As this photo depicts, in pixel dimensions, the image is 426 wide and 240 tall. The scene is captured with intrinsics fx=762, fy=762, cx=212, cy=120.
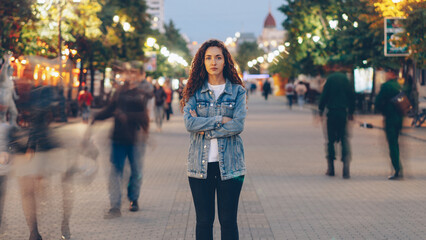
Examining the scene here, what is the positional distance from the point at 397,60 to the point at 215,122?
2576 centimetres

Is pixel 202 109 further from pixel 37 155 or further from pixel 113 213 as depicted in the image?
pixel 113 213

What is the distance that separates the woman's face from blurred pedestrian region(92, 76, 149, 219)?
3.79 meters

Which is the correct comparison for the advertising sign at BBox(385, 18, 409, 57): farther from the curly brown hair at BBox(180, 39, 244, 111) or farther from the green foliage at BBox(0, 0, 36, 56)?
the curly brown hair at BBox(180, 39, 244, 111)

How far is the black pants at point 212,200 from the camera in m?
5.05

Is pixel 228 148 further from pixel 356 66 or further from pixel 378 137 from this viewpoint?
pixel 356 66

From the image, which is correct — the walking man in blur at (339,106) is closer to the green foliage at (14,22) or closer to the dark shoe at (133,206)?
the dark shoe at (133,206)

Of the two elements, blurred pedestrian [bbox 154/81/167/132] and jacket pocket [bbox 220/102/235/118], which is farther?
blurred pedestrian [bbox 154/81/167/132]

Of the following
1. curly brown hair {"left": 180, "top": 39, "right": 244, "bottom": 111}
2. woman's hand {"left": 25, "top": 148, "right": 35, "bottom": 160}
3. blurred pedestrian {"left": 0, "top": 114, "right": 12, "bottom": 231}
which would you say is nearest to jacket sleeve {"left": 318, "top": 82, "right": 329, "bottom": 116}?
woman's hand {"left": 25, "top": 148, "right": 35, "bottom": 160}

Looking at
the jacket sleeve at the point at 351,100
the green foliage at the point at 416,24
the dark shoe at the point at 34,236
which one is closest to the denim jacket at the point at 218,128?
the dark shoe at the point at 34,236

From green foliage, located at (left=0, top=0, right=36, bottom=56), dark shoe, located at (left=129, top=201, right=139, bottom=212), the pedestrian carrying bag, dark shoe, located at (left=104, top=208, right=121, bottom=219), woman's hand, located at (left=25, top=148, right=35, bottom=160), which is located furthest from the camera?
green foliage, located at (left=0, top=0, right=36, bottom=56)

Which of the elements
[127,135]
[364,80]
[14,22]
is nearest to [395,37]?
[14,22]

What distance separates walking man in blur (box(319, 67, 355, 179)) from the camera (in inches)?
486

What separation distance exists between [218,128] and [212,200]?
1.69ft

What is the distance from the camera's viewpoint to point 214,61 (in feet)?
16.8
